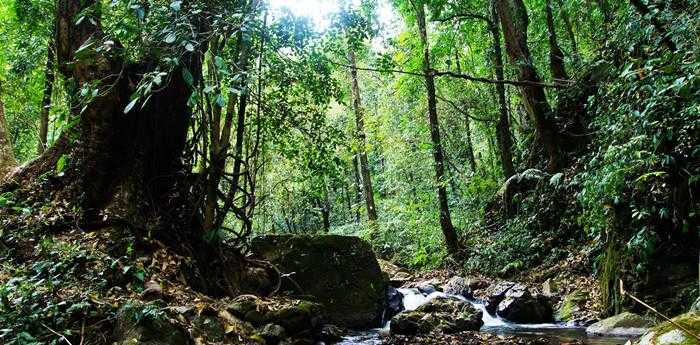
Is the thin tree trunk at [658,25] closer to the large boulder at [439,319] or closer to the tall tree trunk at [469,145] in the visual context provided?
the large boulder at [439,319]

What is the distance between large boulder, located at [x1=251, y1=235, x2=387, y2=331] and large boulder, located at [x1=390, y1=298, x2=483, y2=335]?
1.20 metres

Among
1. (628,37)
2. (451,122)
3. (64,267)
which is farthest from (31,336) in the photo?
(451,122)

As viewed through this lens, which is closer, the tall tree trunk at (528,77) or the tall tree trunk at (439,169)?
the tall tree trunk at (528,77)

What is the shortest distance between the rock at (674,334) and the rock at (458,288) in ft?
26.8

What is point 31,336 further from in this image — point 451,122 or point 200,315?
point 451,122

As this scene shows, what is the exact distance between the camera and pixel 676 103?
6035 millimetres

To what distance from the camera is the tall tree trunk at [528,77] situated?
438 inches

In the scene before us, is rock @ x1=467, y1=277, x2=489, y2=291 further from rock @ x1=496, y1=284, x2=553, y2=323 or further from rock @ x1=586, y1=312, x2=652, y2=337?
rock @ x1=586, y1=312, x2=652, y2=337

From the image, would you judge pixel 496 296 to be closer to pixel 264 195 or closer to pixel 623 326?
pixel 623 326

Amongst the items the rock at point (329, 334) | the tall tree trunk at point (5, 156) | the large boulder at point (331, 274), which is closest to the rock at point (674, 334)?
the rock at point (329, 334)

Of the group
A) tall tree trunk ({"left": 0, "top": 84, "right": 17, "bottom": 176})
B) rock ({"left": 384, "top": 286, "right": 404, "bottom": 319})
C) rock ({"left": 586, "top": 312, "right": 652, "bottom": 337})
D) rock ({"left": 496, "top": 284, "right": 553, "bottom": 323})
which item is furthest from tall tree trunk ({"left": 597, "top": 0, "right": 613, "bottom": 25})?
tall tree trunk ({"left": 0, "top": 84, "right": 17, "bottom": 176})

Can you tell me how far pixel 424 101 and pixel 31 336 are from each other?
16.1 meters

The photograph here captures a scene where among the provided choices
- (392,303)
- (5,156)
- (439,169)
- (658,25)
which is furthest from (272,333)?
(439,169)

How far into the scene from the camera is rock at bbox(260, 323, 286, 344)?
19.4 ft
